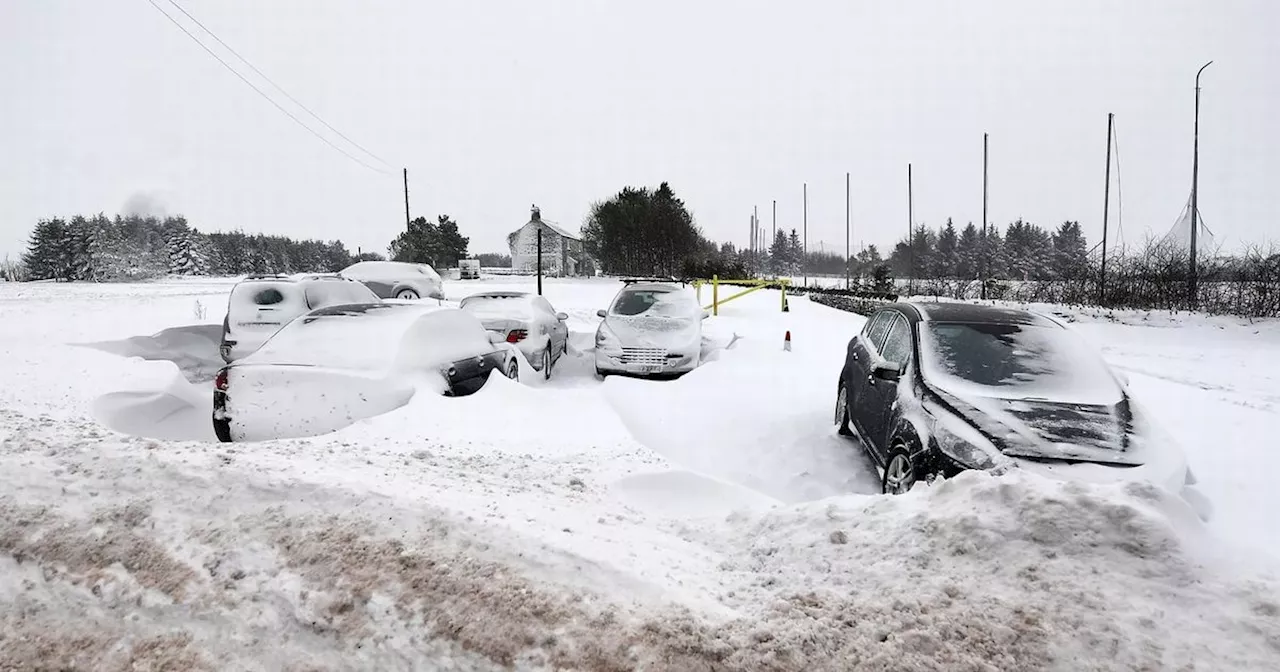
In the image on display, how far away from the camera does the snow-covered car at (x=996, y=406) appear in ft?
11.3

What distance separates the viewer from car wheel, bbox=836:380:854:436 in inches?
232

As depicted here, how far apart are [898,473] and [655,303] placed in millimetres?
6850

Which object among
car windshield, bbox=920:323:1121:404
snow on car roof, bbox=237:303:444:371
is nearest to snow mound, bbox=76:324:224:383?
snow on car roof, bbox=237:303:444:371

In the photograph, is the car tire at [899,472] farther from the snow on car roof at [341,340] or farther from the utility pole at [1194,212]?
the utility pole at [1194,212]

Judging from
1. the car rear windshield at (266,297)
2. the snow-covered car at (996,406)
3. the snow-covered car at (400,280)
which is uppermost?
the snow-covered car at (400,280)

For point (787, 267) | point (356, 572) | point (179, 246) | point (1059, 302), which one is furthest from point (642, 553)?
point (787, 267)

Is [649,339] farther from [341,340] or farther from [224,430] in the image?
[224,430]

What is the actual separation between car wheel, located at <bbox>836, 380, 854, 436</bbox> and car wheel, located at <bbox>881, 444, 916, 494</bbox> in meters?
1.49

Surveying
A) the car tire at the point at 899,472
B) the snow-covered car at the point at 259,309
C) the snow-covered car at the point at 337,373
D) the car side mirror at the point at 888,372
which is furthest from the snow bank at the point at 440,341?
the car tire at the point at 899,472

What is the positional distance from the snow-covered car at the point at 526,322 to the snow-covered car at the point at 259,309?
178 cm

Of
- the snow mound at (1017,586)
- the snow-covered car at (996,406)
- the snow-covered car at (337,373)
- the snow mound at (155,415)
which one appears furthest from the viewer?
the snow mound at (155,415)

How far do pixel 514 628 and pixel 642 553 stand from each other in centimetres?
81

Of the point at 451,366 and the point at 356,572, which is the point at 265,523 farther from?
the point at 451,366

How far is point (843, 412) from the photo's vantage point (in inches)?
237
